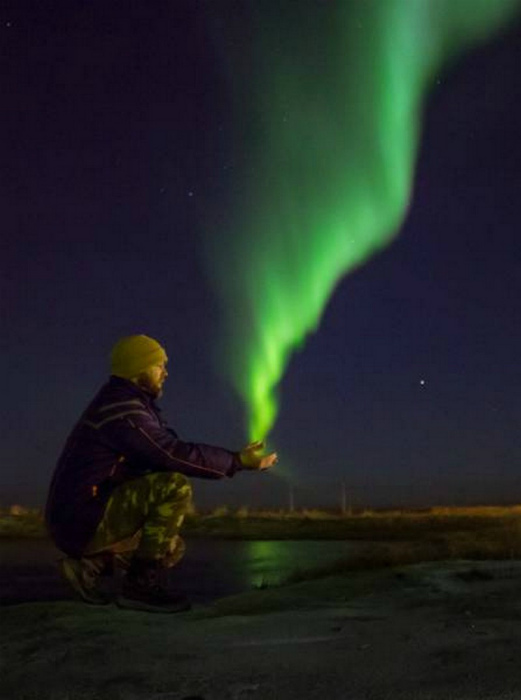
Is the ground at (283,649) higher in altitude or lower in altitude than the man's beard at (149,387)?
lower

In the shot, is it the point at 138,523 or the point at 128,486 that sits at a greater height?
the point at 128,486

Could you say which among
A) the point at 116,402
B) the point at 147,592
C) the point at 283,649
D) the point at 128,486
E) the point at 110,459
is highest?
the point at 116,402

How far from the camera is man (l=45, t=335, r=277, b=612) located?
223 inches

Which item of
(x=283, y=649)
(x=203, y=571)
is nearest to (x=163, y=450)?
(x=283, y=649)

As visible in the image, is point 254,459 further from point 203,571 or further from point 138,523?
point 203,571

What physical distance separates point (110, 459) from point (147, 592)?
37.5 inches

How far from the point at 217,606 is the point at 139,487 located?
1141 mm

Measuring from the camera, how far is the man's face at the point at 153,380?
602cm

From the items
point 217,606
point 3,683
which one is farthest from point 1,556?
point 3,683

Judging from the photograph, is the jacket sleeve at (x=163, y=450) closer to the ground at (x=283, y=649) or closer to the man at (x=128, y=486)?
the man at (x=128, y=486)

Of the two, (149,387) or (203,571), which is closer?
(149,387)

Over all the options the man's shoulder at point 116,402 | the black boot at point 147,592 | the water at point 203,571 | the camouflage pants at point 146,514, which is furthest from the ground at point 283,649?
the water at point 203,571

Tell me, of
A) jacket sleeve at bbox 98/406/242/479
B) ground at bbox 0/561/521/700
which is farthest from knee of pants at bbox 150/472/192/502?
ground at bbox 0/561/521/700

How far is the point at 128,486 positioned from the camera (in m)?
5.89
